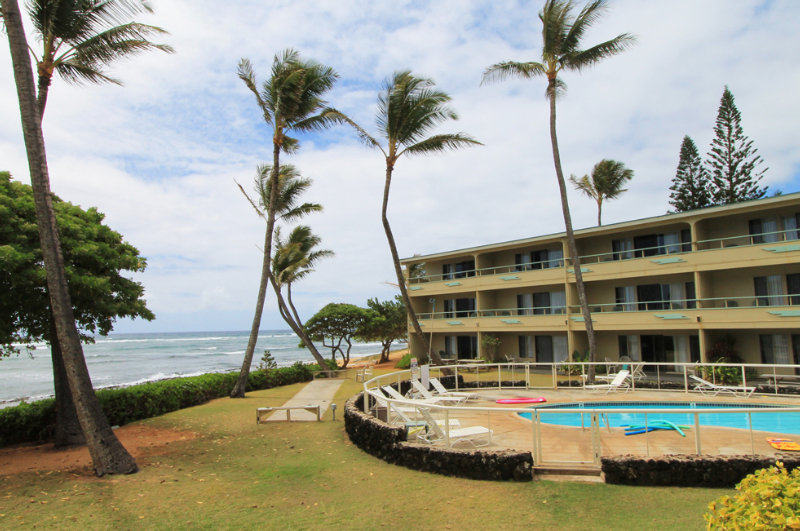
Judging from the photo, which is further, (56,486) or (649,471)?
(56,486)

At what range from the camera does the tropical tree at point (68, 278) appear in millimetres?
10203

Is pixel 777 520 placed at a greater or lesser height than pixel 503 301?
lesser

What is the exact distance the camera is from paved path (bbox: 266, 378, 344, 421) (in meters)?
14.5

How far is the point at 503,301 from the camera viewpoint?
31.1 m

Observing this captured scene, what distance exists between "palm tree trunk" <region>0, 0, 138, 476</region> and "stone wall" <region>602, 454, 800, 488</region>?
837 centimetres

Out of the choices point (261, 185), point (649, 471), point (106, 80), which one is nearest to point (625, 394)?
point (649, 471)

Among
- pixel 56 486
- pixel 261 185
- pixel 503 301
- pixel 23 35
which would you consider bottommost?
pixel 56 486

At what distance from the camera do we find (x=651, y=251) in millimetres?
25125

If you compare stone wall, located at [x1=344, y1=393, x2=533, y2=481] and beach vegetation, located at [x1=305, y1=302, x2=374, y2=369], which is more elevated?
beach vegetation, located at [x1=305, y1=302, x2=374, y2=369]

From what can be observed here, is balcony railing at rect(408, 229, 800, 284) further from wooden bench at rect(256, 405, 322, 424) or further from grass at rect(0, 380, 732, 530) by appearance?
grass at rect(0, 380, 732, 530)

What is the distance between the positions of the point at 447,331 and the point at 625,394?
15.7m

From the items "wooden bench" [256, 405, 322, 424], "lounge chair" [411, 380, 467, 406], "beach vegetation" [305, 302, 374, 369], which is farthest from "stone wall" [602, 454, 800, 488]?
"beach vegetation" [305, 302, 374, 369]

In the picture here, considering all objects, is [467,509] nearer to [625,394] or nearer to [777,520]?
[777,520]

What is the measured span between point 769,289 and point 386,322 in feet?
86.1
